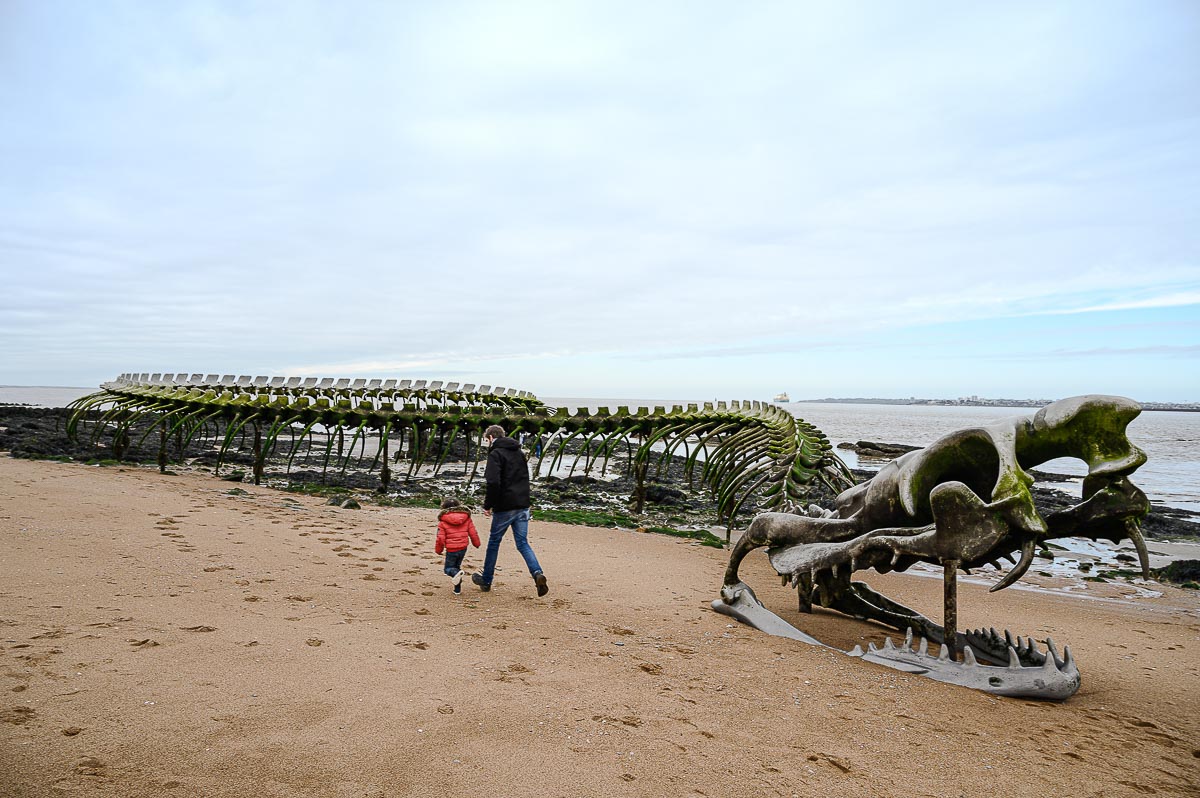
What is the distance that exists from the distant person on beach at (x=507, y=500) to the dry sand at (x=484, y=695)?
32cm

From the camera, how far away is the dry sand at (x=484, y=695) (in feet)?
10.7

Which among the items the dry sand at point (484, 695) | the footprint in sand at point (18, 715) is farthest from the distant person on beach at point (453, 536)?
the footprint in sand at point (18, 715)

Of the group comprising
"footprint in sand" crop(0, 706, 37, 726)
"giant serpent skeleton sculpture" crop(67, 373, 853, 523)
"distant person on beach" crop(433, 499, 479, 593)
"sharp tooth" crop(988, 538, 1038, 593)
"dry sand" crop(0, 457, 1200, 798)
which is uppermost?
"giant serpent skeleton sculpture" crop(67, 373, 853, 523)

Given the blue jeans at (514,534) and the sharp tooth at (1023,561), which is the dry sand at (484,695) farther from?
the sharp tooth at (1023,561)

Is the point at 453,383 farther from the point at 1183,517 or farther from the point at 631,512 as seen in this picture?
the point at 1183,517

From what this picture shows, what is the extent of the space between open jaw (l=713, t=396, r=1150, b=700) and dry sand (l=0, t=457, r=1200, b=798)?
0.24 meters

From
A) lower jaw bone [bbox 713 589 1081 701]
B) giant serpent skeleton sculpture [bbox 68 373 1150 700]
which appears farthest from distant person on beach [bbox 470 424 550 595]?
lower jaw bone [bbox 713 589 1081 701]

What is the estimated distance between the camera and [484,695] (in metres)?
4.15

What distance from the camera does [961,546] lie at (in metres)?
4.40

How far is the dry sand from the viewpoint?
3266 millimetres

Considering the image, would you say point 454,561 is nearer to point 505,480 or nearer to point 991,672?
point 505,480

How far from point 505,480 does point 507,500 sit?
0.67ft

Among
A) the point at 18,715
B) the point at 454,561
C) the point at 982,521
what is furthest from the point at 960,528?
the point at 18,715

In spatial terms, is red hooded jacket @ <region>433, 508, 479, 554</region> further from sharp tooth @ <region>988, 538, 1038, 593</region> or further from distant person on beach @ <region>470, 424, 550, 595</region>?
sharp tooth @ <region>988, 538, 1038, 593</region>
